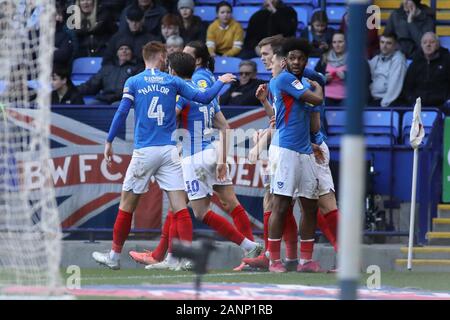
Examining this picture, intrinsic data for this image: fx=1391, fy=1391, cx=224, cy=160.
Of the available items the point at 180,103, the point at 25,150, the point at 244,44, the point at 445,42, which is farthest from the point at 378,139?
the point at 25,150

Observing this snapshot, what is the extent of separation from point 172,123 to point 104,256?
4.84 feet

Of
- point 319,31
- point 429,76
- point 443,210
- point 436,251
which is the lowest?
point 436,251

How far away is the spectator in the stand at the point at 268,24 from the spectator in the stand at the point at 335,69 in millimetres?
876

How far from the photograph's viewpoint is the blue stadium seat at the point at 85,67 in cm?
1881

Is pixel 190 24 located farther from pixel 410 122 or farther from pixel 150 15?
pixel 410 122

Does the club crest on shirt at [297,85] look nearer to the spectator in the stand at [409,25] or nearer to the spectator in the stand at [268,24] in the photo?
the spectator in the stand at [268,24]

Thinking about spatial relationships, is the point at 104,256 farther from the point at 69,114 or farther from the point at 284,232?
the point at 69,114

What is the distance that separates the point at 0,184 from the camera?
42.1 ft

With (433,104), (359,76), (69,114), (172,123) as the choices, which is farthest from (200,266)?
(433,104)

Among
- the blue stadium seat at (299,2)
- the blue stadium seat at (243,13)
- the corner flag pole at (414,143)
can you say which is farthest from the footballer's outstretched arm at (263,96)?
the blue stadium seat at (299,2)

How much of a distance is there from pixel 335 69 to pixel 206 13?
10.2 feet

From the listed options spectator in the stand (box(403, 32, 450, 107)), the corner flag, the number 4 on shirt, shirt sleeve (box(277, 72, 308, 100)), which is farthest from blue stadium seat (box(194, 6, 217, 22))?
shirt sleeve (box(277, 72, 308, 100))

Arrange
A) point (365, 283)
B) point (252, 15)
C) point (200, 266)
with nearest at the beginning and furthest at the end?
1. point (200, 266)
2. point (365, 283)
3. point (252, 15)

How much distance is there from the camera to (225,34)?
19.0m
